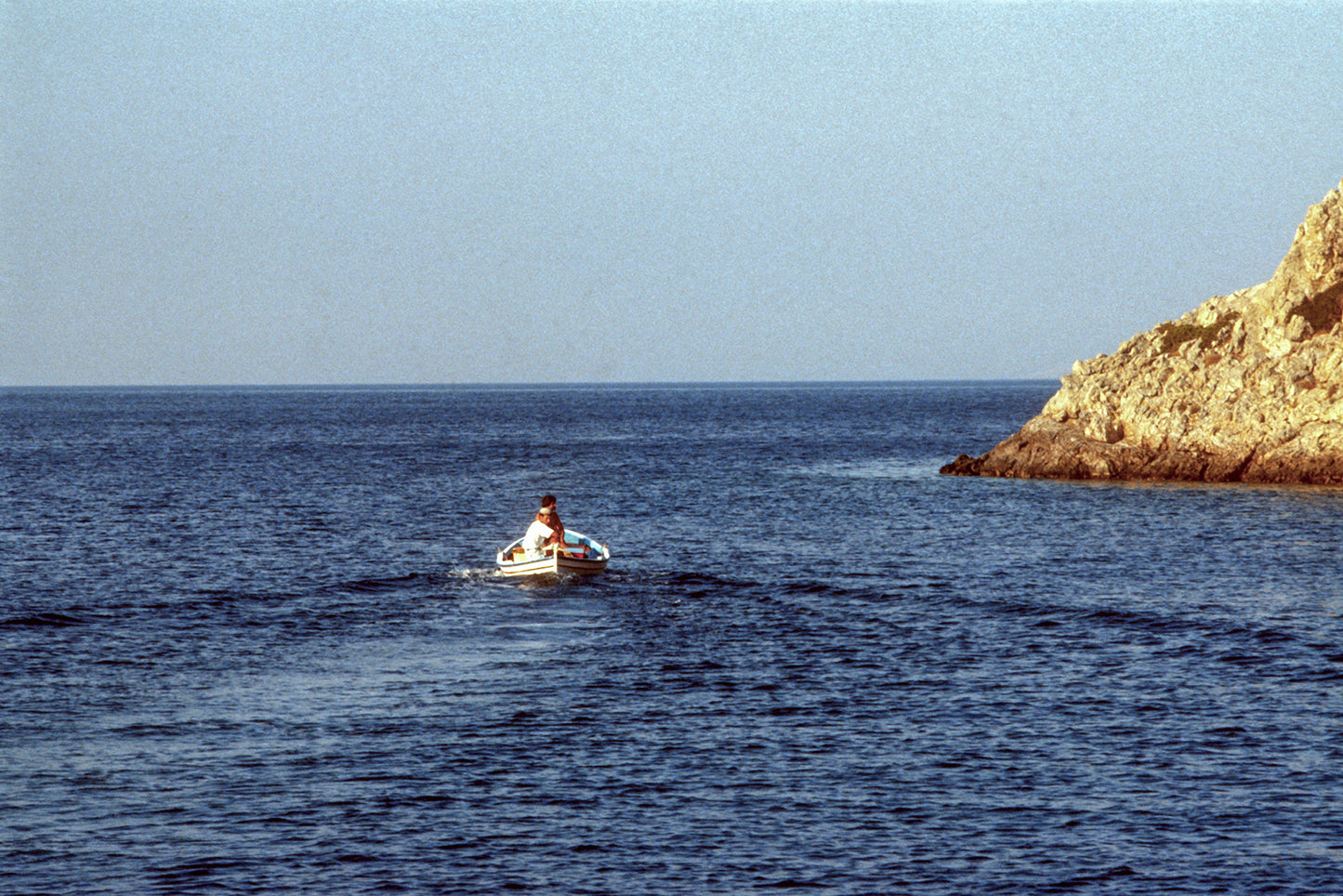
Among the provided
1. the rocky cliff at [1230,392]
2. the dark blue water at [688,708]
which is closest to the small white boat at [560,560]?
the dark blue water at [688,708]

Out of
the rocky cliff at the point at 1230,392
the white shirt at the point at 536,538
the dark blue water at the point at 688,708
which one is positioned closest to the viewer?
the dark blue water at the point at 688,708

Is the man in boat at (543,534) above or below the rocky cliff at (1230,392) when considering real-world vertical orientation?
below

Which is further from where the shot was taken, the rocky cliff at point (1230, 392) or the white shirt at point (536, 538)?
the rocky cliff at point (1230, 392)

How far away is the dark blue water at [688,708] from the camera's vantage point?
71.7 ft

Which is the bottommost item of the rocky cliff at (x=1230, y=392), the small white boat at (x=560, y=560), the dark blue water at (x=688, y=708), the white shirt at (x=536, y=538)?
the dark blue water at (x=688, y=708)

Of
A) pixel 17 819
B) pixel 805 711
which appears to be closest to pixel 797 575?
pixel 805 711

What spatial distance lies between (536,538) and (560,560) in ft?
3.73

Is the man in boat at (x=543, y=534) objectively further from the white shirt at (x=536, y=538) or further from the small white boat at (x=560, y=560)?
the small white boat at (x=560, y=560)

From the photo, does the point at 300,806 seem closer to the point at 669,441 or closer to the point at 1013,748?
the point at 1013,748

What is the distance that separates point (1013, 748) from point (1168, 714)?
453 centimetres

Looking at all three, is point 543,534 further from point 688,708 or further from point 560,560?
point 688,708

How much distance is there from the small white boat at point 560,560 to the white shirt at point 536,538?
183mm

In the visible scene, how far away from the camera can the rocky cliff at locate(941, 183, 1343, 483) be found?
7388 centimetres

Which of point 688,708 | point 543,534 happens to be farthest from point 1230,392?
point 688,708
